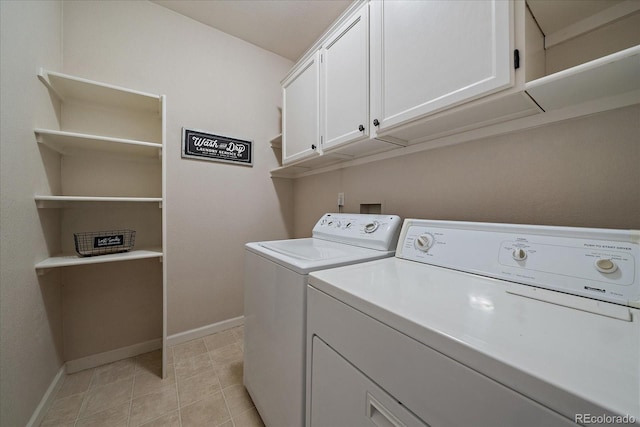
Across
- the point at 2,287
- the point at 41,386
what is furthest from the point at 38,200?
the point at 41,386

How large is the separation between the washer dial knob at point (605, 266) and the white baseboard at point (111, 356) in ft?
8.76

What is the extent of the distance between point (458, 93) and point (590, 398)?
0.98 meters

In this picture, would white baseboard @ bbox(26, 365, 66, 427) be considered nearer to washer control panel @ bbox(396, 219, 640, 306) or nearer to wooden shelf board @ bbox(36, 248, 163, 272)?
wooden shelf board @ bbox(36, 248, 163, 272)

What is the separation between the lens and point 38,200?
125cm

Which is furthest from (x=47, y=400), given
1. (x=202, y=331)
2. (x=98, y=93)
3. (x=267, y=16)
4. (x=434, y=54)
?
(x=267, y=16)

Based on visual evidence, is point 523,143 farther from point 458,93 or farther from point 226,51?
point 226,51

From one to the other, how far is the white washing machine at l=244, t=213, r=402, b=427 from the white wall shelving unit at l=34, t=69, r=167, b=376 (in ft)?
2.50

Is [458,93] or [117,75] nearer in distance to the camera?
[458,93]

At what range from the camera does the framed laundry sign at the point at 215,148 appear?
2.00 m

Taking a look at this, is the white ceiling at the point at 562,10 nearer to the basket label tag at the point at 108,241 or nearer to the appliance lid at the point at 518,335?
the appliance lid at the point at 518,335

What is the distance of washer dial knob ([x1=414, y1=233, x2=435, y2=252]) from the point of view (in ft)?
3.40

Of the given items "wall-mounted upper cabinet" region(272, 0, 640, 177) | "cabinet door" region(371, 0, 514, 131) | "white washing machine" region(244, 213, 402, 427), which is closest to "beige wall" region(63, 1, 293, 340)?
"white washing machine" region(244, 213, 402, 427)

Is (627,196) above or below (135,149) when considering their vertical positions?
below

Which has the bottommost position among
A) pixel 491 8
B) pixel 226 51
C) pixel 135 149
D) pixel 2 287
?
pixel 2 287
